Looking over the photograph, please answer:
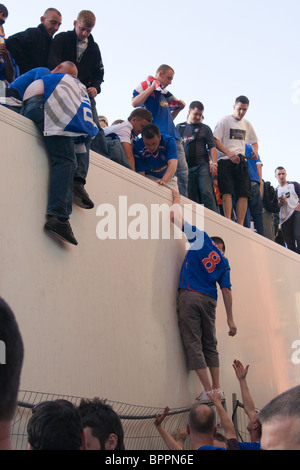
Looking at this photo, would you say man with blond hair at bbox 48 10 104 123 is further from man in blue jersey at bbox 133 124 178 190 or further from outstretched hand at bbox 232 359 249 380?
outstretched hand at bbox 232 359 249 380

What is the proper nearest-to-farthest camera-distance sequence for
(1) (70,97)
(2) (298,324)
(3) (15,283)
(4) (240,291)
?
1. (3) (15,283)
2. (1) (70,97)
3. (4) (240,291)
4. (2) (298,324)

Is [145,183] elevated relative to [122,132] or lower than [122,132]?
lower

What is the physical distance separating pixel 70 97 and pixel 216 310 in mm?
2441

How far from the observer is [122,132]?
5.89 metres

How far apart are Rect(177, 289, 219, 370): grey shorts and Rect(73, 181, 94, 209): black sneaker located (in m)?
1.30

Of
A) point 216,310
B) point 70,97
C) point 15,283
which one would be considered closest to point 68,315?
point 15,283

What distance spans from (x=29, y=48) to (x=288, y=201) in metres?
4.86

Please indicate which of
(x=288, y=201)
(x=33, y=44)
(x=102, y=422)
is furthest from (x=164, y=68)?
(x=102, y=422)

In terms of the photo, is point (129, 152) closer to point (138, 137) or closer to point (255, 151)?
point (138, 137)

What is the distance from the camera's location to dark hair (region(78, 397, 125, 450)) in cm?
282

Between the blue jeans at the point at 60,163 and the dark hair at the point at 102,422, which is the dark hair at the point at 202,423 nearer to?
the dark hair at the point at 102,422

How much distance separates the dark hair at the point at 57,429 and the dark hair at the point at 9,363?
35.1 inches
